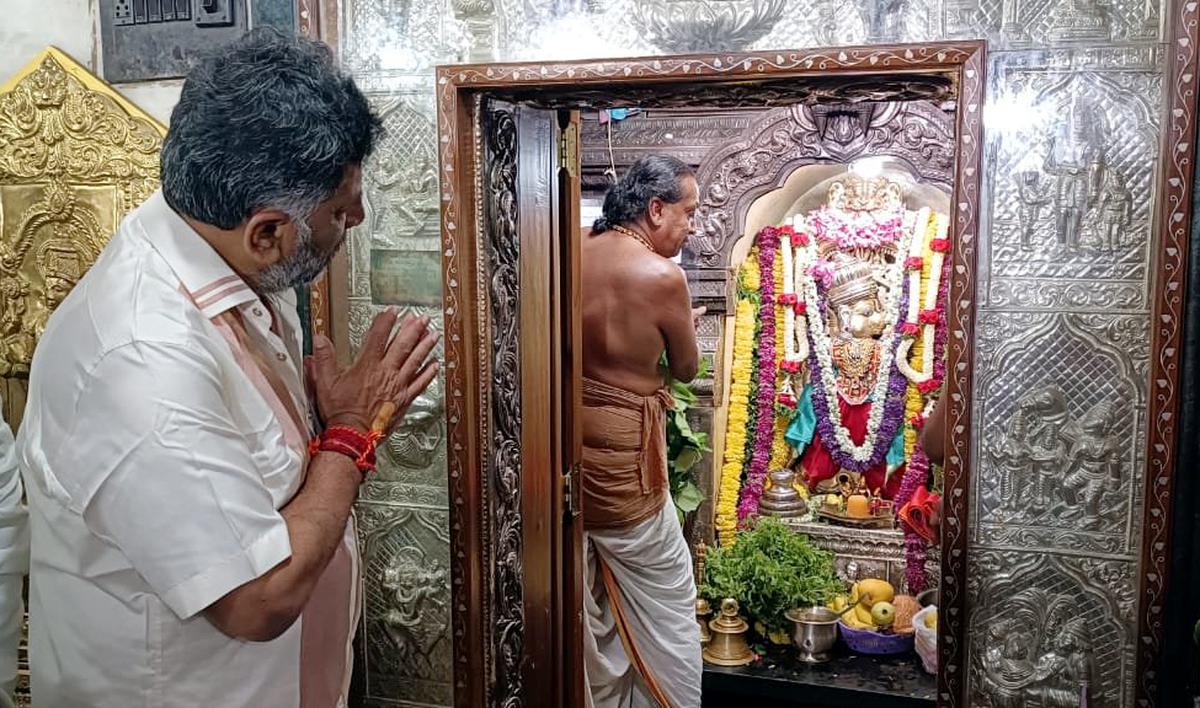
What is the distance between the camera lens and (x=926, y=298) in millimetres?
4551

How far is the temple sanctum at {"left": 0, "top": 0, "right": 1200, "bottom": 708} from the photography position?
1671 millimetres

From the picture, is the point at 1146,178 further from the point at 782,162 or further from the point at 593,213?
the point at 593,213

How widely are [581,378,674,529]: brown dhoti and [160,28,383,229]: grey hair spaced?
76.3 inches

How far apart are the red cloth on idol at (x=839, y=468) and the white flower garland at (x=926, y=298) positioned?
26 centimetres

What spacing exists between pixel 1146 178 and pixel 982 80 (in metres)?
0.29

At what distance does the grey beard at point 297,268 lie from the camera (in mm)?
1427

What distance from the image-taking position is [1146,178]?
1646 millimetres

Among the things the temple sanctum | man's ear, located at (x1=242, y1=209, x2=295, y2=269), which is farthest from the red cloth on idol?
man's ear, located at (x1=242, y1=209, x2=295, y2=269)

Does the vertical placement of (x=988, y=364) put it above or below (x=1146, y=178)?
below

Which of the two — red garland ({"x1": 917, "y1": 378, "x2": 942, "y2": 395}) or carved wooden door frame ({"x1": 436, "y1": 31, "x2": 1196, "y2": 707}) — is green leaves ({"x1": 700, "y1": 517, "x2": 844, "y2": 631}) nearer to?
red garland ({"x1": 917, "y1": 378, "x2": 942, "y2": 395})

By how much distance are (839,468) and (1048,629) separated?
3099 millimetres

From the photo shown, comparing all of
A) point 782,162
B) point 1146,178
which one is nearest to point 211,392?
point 1146,178

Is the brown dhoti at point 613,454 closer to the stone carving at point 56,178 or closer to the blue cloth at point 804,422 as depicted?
the stone carving at point 56,178

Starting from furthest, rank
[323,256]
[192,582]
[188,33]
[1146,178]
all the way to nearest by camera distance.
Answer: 1. [188,33]
2. [1146,178]
3. [323,256]
4. [192,582]
